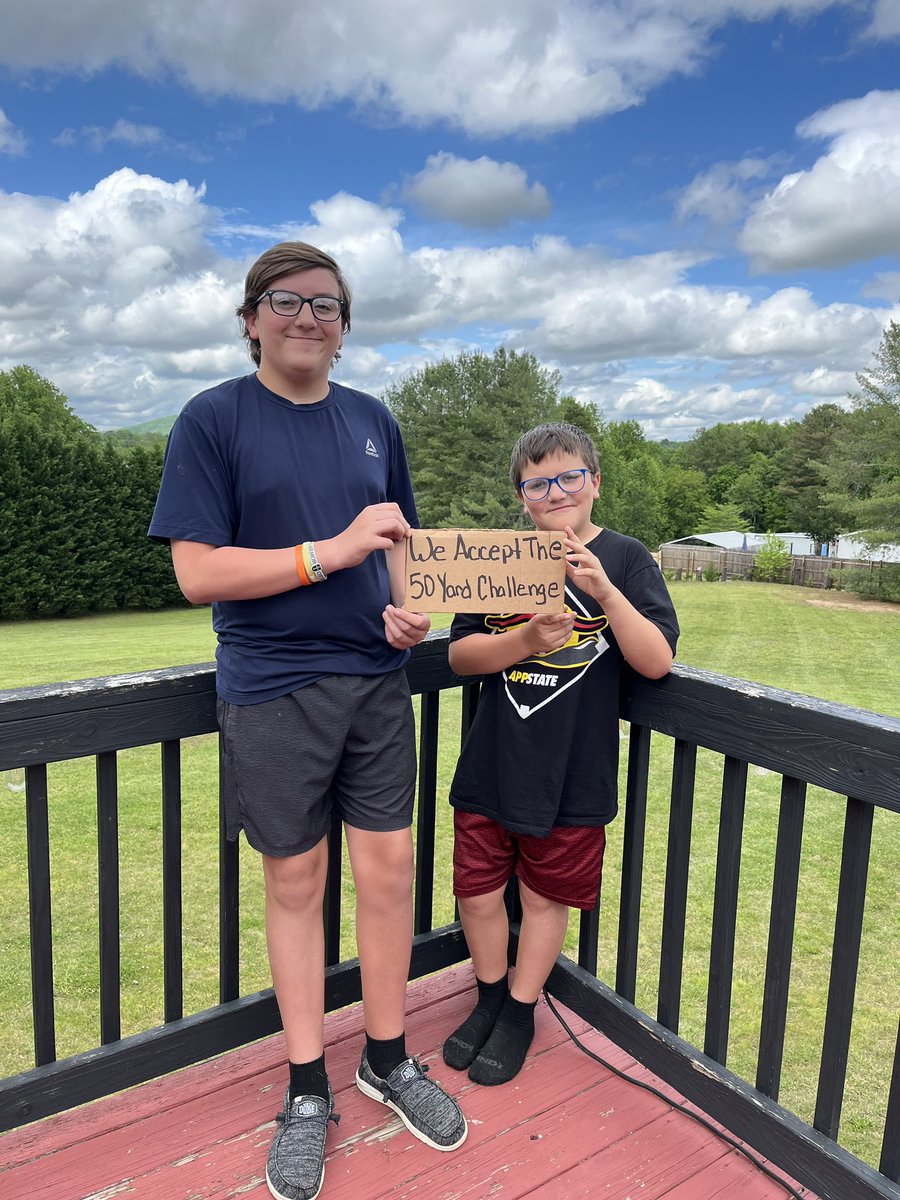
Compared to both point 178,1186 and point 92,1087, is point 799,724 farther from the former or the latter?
point 92,1087

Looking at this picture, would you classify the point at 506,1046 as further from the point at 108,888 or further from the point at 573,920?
the point at 573,920

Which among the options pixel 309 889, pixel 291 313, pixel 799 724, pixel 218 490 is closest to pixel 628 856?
pixel 799 724

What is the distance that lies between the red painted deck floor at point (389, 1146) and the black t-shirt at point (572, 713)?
0.58 metres

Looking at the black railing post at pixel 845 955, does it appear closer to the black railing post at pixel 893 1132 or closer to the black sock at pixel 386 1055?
the black railing post at pixel 893 1132

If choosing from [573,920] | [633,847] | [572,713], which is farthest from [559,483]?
[573,920]

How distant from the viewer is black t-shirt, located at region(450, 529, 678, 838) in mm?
1706

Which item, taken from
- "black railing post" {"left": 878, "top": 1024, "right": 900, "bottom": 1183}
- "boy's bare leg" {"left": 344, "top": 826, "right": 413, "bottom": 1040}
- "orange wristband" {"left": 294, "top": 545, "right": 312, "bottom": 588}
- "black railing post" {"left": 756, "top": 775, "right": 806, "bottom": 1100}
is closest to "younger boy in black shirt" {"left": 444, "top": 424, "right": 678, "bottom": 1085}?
"boy's bare leg" {"left": 344, "top": 826, "right": 413, "bottom": 1040}

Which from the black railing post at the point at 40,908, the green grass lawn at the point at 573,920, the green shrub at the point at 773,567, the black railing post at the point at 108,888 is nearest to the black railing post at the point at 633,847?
the black railing post at the point at 108,888

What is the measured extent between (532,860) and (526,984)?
12.0 inches

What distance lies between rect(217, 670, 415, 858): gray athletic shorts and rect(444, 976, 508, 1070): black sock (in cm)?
59

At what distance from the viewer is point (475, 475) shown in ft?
107

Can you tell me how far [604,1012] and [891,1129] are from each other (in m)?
0.69

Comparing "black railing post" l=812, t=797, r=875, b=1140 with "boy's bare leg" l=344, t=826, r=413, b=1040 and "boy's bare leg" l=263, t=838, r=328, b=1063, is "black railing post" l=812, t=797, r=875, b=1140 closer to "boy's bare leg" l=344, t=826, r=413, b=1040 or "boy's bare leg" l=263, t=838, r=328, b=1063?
"boy's bare leg" l=344, t=826, r=413, b=1040

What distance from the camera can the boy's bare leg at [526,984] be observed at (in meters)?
1.82
